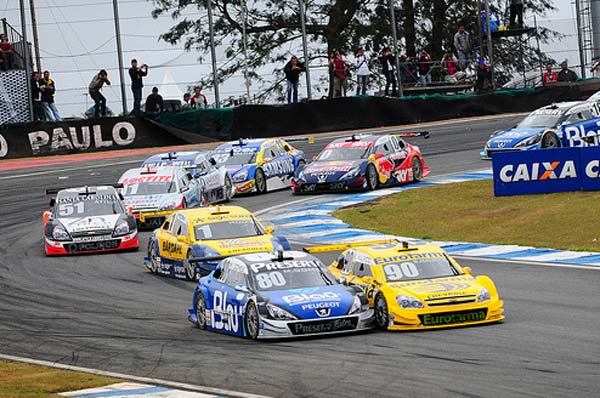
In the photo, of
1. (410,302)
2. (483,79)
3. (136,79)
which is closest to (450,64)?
(483,79)

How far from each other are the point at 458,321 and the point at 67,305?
7303mm

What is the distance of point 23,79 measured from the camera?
4300 centimetres

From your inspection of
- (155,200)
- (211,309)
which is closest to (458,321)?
(211,309)

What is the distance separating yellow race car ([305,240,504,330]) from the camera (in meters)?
17.5

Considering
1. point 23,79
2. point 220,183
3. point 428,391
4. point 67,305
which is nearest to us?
point 428,391

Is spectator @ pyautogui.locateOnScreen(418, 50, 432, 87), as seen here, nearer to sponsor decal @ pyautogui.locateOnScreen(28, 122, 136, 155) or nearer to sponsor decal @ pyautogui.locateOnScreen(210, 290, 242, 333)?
sponsor decal @ pyautogui.locateOnScreen(28, 122, 136, 155)

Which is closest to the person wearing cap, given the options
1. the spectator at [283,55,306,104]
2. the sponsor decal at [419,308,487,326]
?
the spectator at [283,55,306,104]

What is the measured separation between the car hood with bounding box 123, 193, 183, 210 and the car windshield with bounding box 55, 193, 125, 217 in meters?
1.80

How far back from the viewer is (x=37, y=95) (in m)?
42.4

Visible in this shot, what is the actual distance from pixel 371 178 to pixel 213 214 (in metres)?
12.2

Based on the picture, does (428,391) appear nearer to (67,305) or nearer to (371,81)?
(67,305)

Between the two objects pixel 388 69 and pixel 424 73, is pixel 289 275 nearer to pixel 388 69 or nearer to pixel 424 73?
pixel 388 69

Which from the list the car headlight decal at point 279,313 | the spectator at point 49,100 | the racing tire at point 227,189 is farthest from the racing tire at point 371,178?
the car headlight decal at point 279,313

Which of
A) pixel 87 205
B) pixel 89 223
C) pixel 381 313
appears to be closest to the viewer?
pixel 381 313
